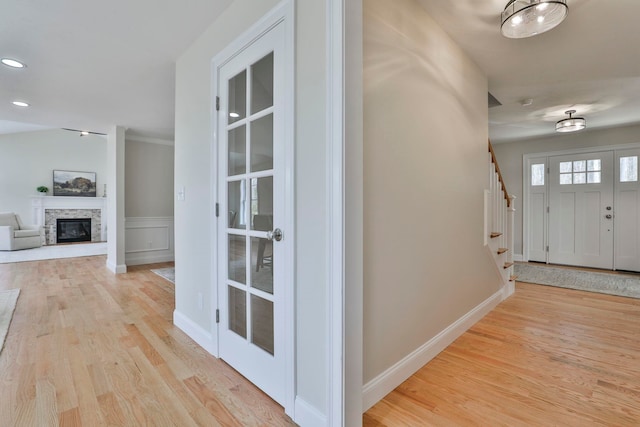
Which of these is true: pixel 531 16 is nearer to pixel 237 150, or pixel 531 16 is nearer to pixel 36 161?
pixel 237 150

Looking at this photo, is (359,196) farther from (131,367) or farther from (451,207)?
(131,367)

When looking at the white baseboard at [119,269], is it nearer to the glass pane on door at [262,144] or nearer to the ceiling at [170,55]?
the ceiling at [170,55]

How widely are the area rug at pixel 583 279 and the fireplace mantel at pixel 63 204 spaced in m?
11.3

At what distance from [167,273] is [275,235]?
401 centimetres

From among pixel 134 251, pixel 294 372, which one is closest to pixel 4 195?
pixel 134 251

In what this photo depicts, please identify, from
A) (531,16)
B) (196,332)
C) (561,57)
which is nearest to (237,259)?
(196,332)

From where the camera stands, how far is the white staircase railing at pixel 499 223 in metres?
3.03

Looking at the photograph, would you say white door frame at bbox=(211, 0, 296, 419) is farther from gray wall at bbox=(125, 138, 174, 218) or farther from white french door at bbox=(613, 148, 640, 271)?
white french door at bbox=(613, 148, 640, 271)

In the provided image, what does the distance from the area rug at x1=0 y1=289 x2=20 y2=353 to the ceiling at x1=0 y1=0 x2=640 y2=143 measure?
2369 mm

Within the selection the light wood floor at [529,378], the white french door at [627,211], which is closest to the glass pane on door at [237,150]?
the light wood floor at [529,378]

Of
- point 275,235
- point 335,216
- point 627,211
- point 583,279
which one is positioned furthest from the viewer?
point 627,211

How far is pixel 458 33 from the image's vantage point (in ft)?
Answer: 7.48

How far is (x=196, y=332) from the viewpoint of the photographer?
2.33 metres

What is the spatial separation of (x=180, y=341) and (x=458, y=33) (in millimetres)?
3319
